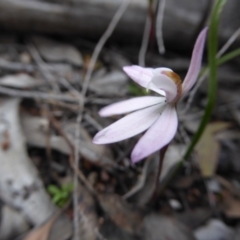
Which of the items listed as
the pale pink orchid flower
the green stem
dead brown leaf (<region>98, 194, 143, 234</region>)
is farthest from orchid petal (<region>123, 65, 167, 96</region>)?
dead brown leaf (<region>98, 194, 143, 234</region>)

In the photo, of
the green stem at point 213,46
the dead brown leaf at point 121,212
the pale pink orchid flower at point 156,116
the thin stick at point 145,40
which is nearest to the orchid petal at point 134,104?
the pale pink orchid flower at point 156,116

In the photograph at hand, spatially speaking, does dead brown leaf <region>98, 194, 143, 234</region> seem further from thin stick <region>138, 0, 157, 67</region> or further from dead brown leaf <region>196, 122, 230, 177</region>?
thin stick <region>138, 0, 157, 67</region>

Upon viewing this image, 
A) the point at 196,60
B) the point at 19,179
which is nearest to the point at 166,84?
the point at 196,60

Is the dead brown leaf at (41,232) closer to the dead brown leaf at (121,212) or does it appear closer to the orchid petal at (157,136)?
the dead brown leaf at (121,212)

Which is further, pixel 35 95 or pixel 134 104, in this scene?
pixel 35 95

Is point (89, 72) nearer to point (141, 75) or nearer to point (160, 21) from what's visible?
point (160, 21)

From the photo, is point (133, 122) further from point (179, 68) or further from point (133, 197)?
point (179, 68)
